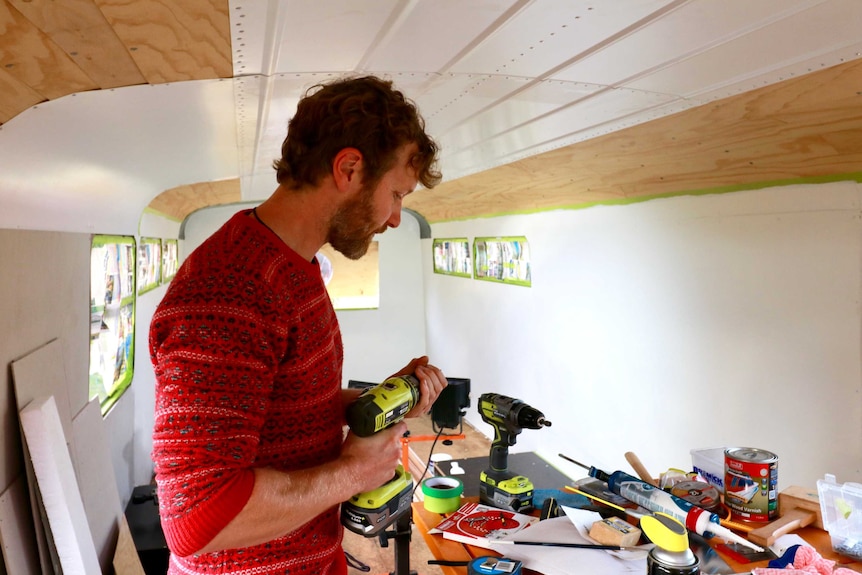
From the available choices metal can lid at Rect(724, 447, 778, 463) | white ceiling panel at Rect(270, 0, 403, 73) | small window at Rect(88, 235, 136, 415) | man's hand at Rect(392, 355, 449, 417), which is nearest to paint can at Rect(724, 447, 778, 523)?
metal can lid at Rect(724, 447, 778, 463)

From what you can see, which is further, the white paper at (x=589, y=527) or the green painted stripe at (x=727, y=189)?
the green painted stripe at (x=727, y=189)

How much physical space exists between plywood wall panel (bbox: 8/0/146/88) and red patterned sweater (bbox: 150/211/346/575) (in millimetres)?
411

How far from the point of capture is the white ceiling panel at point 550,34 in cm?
124

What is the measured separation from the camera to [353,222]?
1.22 m

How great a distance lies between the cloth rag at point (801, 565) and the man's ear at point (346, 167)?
1195 millimetres

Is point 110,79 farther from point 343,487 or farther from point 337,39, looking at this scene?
point 343,487

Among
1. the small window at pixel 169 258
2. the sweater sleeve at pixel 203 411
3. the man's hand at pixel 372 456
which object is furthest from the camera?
the small window at pixel 169 258

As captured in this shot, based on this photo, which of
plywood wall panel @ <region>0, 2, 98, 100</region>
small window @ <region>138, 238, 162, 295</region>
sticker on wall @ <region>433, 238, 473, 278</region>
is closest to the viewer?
plywood wall panel @ <region>0, 2, 98, 100</region>

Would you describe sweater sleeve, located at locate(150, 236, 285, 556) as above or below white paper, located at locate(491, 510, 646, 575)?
above

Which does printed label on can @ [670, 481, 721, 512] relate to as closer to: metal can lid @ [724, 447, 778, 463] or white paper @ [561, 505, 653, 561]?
metal can lid @ [724, 447, 778, 463]

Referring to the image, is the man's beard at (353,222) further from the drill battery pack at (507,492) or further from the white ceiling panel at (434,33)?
the drill battery pack at (507,492)

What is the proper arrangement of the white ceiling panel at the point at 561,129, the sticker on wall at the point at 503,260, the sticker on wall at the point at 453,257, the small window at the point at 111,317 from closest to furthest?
the white ceiling panel at the point at 561,129 < the small window at the point at 111,317 < the sticker on wall at the point at 503,260 < the sticker on wall at the point at 453,257

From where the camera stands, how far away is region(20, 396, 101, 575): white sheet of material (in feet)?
5.69

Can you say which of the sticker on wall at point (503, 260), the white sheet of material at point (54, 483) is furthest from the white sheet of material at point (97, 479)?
the sticker on wall at point (503, 260)
